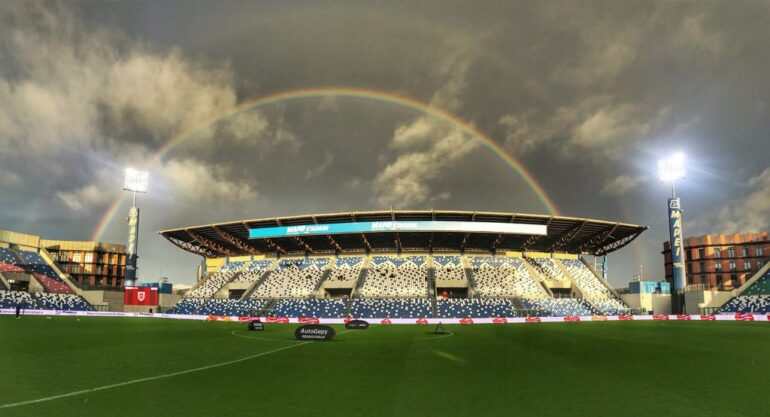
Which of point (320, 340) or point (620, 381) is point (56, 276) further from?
point (620, 381)

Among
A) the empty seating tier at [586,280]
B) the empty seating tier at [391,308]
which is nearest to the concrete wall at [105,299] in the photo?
the empty seating tier at [391,308]

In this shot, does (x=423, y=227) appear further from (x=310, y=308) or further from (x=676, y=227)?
(x=676, y=227)

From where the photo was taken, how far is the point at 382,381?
14.0m

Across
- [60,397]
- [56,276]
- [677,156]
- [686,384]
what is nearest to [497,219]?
[677,156]

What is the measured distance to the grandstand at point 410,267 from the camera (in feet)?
218

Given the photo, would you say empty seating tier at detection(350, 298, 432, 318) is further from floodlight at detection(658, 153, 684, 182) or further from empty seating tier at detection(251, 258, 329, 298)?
floodlight at detection(658, 153, 684, 182)

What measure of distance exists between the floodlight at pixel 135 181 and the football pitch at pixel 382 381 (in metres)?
66.5

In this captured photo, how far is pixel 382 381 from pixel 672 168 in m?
74.8

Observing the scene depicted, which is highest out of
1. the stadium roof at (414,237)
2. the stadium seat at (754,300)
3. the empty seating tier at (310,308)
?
the stadium roof at (414,237)

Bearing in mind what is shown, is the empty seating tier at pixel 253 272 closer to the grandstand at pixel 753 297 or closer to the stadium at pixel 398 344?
the stadium at pixel 398 344

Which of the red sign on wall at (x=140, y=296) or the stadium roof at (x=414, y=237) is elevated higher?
the stadium roof at (x=414, y=237)

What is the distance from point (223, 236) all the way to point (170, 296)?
17.1 metres

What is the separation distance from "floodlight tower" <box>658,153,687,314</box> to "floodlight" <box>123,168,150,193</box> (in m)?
88.5

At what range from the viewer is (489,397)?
456 inches
